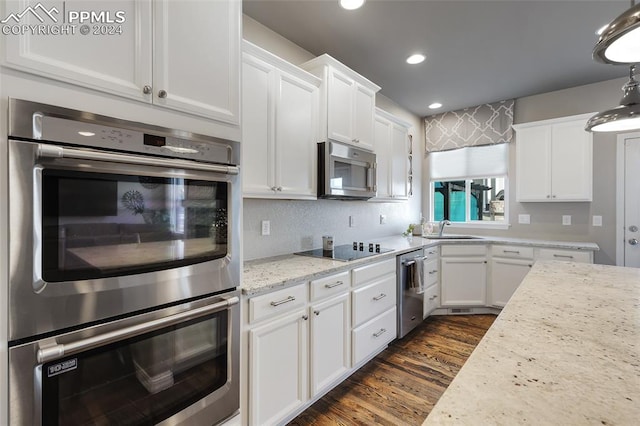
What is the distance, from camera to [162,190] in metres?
1.19

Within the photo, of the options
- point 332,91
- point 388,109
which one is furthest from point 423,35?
point 388,109

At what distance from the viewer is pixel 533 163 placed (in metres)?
3.62

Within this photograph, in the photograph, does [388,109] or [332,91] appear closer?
[332,91]

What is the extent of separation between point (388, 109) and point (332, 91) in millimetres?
1789

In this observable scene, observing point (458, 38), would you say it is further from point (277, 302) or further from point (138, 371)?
point (138, 371)

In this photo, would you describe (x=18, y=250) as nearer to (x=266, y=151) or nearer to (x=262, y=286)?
(x=262, y=286)

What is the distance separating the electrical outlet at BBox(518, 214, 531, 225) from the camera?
393cm

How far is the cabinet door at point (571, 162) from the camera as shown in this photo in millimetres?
3311

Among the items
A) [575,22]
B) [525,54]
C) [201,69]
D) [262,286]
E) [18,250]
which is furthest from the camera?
[525,54]

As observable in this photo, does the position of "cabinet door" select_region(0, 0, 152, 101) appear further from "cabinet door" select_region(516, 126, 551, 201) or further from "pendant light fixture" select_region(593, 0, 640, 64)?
"cabinet door" select_region(516, 126, 551, 201)

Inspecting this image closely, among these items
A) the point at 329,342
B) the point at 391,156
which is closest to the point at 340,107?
the point at 391,156

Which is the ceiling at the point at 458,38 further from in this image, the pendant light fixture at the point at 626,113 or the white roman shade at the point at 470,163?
the pendant light fixture at the point at 626,113

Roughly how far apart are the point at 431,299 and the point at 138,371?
3.17 metres

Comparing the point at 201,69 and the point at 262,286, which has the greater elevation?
the point at 201,69
